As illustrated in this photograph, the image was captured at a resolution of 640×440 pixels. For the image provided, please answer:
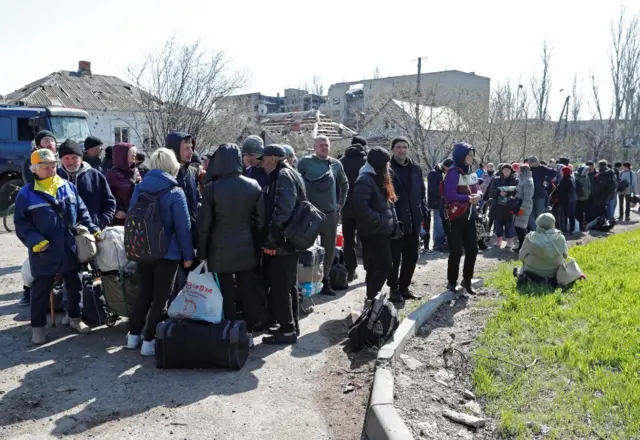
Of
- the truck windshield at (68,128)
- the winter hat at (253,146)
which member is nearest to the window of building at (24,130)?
the truck windshield at (68,128)

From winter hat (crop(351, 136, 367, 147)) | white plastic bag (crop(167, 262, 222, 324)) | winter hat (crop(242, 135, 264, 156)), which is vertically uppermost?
winter hat (crop(351, 136, 367, 147))

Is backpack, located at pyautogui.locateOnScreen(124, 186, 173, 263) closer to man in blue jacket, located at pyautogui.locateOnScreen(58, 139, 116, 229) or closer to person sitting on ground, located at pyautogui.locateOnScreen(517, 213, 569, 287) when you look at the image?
man in blue jacket, located at pyautogui.locateOnScreen(58, 139, 116, 229)

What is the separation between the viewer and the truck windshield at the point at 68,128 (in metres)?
16.8

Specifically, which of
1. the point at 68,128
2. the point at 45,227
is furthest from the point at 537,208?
the point at 68,128

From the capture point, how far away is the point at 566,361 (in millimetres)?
4672

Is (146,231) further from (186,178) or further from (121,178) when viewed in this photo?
(121,178)

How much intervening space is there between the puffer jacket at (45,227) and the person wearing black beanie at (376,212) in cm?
298

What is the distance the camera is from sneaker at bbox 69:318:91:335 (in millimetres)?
5664

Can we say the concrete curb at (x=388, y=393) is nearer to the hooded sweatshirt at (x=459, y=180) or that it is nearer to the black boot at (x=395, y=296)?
the black boot at (x=395, y=296)

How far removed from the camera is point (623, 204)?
59.4 feet

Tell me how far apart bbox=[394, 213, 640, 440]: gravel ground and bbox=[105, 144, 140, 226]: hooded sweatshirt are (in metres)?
3.87

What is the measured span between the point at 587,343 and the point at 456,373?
4.41 feet

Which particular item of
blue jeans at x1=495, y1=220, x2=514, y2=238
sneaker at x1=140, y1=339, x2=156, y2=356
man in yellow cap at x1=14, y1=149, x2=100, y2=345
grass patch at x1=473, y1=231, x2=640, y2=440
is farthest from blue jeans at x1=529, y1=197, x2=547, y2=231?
man in yellow cap at x1=14, y1=149, x2=100, y2=345

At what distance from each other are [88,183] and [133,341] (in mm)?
2014
